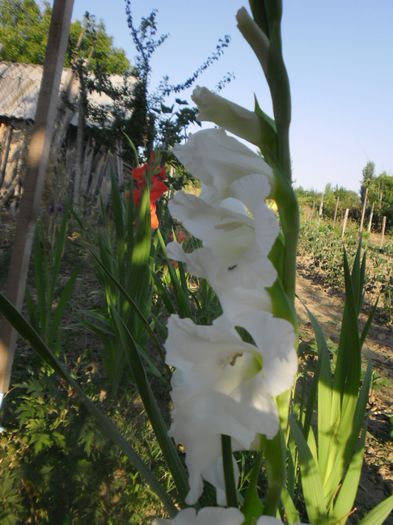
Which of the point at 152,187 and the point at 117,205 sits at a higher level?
the point at 152,187

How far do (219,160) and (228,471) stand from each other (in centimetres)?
36

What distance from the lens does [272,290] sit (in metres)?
0.48

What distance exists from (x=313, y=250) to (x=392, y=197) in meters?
13.3

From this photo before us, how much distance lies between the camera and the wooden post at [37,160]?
4.04 ft

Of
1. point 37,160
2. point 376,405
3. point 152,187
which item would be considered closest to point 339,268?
point 376,405

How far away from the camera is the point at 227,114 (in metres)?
0.53

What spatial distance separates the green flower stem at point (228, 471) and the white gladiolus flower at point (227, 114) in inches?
13.7

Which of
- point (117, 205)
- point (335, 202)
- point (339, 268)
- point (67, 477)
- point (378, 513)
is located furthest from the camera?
point (335, 202)

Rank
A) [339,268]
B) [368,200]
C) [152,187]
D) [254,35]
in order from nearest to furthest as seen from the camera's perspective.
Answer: [254,35]
[152,187]
[339,268]
[368,200]

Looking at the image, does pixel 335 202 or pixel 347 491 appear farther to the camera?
pixel 335 202

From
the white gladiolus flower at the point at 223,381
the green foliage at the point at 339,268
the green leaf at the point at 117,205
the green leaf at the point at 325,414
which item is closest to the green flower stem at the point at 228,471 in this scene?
the white gladiolus flower at the point at 223,381

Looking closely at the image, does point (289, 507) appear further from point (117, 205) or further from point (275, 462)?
point (117, 205)

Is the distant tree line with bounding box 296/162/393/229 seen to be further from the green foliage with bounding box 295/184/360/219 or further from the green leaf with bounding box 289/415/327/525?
the green leaf with bounding box 289/415/327/525

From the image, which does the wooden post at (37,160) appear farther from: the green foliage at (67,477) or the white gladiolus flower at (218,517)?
the white gladiolus flower at (218,517)
